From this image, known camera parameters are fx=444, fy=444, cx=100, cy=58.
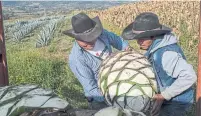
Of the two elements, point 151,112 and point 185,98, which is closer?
point 151,112

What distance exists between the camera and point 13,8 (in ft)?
30.8

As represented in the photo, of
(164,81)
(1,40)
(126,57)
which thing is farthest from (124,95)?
(1,40)

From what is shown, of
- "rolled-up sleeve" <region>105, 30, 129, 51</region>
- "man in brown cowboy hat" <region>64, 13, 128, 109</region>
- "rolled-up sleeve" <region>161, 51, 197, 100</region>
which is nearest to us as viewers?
"rolled-up sleeve" <region>161, 51, 197, 100</region>

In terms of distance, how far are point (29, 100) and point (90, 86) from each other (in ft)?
3.56

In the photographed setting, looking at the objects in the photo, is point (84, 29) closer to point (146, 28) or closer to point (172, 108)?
point (146, 28)

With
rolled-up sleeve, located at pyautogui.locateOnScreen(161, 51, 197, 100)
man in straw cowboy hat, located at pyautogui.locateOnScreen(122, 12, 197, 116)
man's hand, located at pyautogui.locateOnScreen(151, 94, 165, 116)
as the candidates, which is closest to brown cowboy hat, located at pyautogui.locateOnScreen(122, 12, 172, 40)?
man in straw cowboy hat, located at pyautogui.locateOnScreen(122, 12, 197, 116)

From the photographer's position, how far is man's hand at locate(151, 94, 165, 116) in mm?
2915

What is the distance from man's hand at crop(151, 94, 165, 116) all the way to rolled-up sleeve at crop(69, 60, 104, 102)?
0.57 metres

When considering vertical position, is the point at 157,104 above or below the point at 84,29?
below

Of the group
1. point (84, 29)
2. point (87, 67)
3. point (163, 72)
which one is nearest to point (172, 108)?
point (163, 72)

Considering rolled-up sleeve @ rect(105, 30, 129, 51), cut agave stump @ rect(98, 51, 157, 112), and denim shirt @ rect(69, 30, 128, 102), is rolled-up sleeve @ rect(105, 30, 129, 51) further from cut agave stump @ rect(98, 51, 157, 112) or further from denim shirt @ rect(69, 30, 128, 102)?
cut agave stump @ rect(98, 51, 157, 112)

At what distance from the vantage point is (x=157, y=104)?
297 cm

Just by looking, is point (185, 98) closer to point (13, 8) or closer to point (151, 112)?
point (151, 112)

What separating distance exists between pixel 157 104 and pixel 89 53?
80 centimetres
